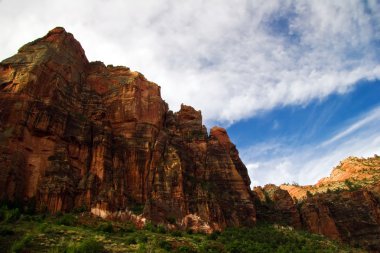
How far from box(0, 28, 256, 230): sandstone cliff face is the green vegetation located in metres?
5.59

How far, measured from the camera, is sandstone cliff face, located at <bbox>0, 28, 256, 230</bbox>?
7012 cm

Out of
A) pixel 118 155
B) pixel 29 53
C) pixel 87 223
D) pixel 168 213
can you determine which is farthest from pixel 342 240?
pixel 29 53

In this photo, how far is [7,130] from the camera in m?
69.8

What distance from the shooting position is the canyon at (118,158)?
70.2 m

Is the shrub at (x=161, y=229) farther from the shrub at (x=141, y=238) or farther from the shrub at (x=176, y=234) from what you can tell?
the shrub at (x=141, y=238)

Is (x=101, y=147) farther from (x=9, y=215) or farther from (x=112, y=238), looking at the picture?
(x=112, y=238)

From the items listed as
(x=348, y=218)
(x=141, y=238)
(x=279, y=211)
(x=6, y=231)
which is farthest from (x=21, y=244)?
(x=348, y=218)

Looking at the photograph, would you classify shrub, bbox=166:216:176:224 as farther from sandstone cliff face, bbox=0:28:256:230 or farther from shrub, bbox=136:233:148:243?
shrub, bbox=136:233:148:243

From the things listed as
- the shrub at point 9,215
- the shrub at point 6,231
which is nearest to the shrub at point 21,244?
the shrub at point 6,231

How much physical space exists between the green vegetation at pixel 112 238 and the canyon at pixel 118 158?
16.5 feet

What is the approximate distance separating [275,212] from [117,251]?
61553mm

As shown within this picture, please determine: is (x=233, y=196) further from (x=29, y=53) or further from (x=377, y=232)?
(x=29, y=53)

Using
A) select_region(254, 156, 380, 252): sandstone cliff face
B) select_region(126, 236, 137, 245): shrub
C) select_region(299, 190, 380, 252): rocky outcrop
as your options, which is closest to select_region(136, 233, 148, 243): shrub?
select_region(126, 236, 137, 245): shrub

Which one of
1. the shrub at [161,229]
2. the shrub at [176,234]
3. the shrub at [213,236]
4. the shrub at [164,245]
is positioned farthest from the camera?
the shrub at [213,236]
